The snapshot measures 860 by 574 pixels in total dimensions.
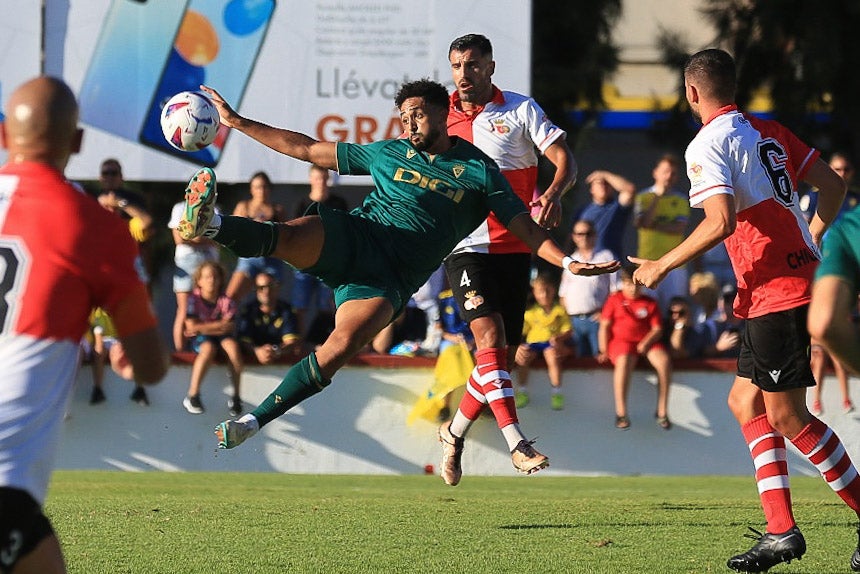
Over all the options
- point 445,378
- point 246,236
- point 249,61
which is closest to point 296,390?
point 246,236

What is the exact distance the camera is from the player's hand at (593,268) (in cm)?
699

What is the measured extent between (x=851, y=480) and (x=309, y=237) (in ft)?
10.1

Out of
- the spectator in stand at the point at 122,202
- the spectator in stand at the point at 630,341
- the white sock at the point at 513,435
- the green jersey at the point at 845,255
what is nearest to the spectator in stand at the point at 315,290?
the spectator in stand at the point at 122,202

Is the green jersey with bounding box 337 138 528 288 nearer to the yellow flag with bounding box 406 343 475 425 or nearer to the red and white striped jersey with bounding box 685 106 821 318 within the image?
the red and white striped jersey with bounding box 685 106 821 318

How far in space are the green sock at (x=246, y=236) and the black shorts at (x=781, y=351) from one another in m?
2.55

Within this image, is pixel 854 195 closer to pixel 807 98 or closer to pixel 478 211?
pixel 807 98

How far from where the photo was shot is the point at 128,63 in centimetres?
1523

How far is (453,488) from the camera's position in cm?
1152

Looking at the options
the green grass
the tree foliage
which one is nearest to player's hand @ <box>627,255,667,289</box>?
the green grass

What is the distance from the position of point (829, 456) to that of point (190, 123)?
13.9 ft

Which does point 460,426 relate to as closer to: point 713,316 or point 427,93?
point 427,93

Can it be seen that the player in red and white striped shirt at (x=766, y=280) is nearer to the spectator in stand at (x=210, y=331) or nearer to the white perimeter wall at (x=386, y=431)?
the white perimeter wall at (x=386, y=431)

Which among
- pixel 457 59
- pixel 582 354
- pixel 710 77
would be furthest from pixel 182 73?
pixel 710 77

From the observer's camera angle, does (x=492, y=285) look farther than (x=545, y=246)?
Yes
